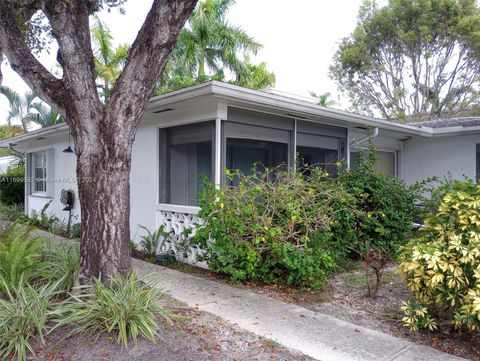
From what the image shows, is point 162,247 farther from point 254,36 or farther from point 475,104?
point 475,104

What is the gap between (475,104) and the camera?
2000 centimetres

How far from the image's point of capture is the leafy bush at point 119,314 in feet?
11.5

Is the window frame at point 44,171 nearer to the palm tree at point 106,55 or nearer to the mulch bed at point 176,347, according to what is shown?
the palm tree at point 106,55

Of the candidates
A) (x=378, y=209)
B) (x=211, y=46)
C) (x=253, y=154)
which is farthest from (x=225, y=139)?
(x=211, y=46)

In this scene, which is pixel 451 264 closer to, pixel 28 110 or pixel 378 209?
pixel 378 209

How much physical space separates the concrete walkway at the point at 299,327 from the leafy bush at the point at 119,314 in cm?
46

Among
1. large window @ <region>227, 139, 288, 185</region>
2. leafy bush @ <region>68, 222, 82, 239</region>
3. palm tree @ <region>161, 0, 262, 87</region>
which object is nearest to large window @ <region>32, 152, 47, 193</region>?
leafy bush @ <region>68, 222, 82, 239</region>

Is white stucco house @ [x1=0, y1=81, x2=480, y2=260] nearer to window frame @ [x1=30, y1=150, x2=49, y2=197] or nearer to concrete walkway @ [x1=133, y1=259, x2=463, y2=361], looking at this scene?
window frame @ [x1=30, y1=150, x2=49, y2=197]

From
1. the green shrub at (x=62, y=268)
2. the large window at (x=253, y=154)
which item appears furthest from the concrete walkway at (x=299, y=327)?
the large window at (x=253, y=154)

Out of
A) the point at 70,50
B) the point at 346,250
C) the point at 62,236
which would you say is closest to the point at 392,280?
the point at 346,250

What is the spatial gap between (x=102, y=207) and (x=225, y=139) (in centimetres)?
268

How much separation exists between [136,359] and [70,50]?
3.25 meters

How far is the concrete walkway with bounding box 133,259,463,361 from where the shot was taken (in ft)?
11.3

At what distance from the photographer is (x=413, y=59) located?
64.8 feet
